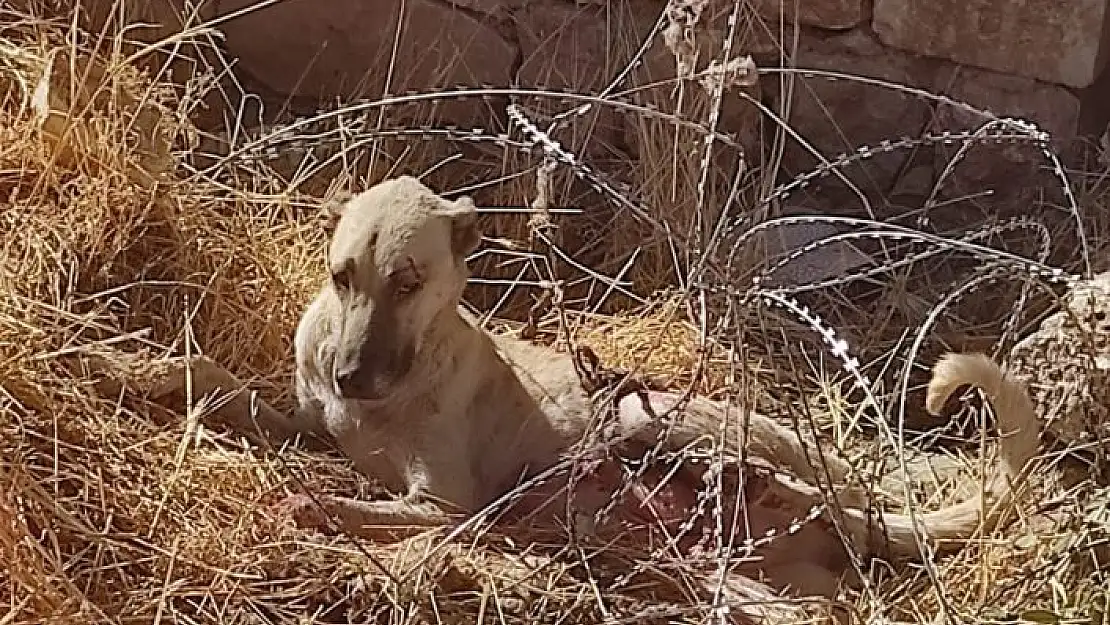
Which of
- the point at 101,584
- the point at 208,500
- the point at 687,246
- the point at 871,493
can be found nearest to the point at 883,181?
the point at 871,493

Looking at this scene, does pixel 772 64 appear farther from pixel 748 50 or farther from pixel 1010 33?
pixel 1010 33

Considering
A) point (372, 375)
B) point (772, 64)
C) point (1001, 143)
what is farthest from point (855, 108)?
point (372, 375)

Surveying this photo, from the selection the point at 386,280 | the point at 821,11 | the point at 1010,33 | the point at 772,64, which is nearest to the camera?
the point at 386,280

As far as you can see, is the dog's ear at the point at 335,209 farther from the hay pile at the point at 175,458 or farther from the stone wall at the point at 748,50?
the stone wall at the point at 748,50

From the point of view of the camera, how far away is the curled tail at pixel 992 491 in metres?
3.15

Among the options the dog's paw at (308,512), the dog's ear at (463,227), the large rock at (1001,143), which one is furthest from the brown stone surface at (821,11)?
the dog's paw at (308,512)

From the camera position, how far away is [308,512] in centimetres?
306

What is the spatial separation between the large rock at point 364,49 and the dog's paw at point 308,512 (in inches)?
64.4

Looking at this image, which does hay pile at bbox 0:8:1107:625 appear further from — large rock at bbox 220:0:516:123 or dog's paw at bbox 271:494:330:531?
large rock at bbox 220:0:516:123

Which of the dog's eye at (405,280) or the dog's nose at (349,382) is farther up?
the dog's eye at (405,280)

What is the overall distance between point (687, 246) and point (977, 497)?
0.99m

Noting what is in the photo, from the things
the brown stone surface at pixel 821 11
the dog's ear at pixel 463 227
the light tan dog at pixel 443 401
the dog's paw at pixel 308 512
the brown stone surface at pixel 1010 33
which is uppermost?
the brown stone surface at pixel 1010 33

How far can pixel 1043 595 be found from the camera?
310cm

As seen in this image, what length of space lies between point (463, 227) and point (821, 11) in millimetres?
1593
